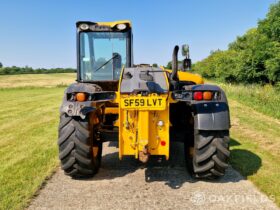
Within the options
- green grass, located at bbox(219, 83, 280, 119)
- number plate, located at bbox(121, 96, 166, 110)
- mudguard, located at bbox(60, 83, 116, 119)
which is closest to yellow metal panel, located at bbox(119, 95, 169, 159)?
number plate, located at bbox(121, 96, 166, 110)

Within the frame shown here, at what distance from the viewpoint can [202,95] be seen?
452 cm

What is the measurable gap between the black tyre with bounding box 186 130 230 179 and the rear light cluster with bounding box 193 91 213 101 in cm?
50

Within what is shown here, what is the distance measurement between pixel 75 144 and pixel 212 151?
6.46 feet

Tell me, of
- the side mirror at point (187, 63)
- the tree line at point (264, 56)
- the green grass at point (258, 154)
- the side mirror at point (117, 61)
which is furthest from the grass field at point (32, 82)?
the side mirror at point (187, 63)

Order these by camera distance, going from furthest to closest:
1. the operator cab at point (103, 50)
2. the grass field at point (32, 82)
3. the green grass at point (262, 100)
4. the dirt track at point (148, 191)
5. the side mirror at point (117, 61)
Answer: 1. the grass field at point (32, 82)
2. the green grass at point (262, 100)
3. the side mirror at point (117, 61)
4. the operator cab at point (103, 50)
5. the dirt track at point (148, 191)

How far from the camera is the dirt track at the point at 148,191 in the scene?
4.02m

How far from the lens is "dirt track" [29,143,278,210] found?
4.02 m

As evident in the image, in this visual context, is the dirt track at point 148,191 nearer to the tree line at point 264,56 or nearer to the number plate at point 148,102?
the number plate at point 148,102

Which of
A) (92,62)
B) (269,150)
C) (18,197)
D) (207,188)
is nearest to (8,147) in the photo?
(92,62)

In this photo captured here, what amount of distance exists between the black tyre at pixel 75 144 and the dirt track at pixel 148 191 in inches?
11.3

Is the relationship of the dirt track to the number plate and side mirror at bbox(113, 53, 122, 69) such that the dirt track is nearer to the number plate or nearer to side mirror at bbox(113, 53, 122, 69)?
the number plate

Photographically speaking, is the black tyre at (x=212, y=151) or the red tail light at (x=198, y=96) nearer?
the red tail light at (x=198, y=96)

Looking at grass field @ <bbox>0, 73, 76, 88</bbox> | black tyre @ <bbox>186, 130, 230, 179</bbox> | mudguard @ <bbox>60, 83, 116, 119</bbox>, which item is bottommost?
grass field @ <bbox>0, 73, 76, 88</bbox>

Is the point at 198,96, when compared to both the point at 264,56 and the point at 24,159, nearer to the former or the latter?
the point at 24,159
